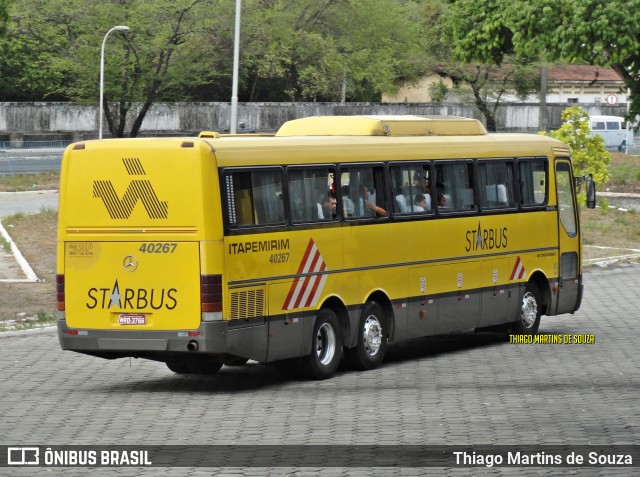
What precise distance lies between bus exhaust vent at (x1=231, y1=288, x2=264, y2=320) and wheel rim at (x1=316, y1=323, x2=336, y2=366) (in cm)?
134

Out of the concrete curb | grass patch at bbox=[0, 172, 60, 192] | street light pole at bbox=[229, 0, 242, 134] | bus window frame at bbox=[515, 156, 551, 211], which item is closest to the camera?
bus window frame at bbox=[515, 156, 551, 211]

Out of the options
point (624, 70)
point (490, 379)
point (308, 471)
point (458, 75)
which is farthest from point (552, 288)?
point (458, 75)

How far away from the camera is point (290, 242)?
16.7 m

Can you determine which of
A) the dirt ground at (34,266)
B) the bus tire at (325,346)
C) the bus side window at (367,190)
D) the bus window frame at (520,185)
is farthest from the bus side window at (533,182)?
the dirt ground at (34,266)

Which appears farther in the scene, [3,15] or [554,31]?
[554,31]

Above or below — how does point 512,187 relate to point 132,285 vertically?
above

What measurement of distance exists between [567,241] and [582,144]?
61.1ft

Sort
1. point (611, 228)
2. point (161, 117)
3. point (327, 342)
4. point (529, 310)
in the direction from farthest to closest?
point (161, 117)
point (611, 228)
point (529, 310)
point (327, 342)

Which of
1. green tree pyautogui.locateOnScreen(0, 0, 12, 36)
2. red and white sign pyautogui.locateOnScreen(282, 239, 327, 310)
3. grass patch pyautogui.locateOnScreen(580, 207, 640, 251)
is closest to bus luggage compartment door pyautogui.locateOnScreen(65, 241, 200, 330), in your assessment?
red and white sign pyautogui.locateOnScreen(282, 239, 327, 310)

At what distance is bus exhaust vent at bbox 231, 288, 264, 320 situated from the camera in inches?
621

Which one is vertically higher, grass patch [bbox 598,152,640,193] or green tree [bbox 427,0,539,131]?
green tree [bbox 427,0,539,131]

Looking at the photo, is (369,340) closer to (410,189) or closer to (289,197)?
(410,189)

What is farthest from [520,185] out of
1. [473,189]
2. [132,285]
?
[132,285]

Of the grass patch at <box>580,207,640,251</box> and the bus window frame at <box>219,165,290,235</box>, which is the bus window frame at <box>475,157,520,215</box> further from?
the grass patch at <box>580,207,640,251</box>
